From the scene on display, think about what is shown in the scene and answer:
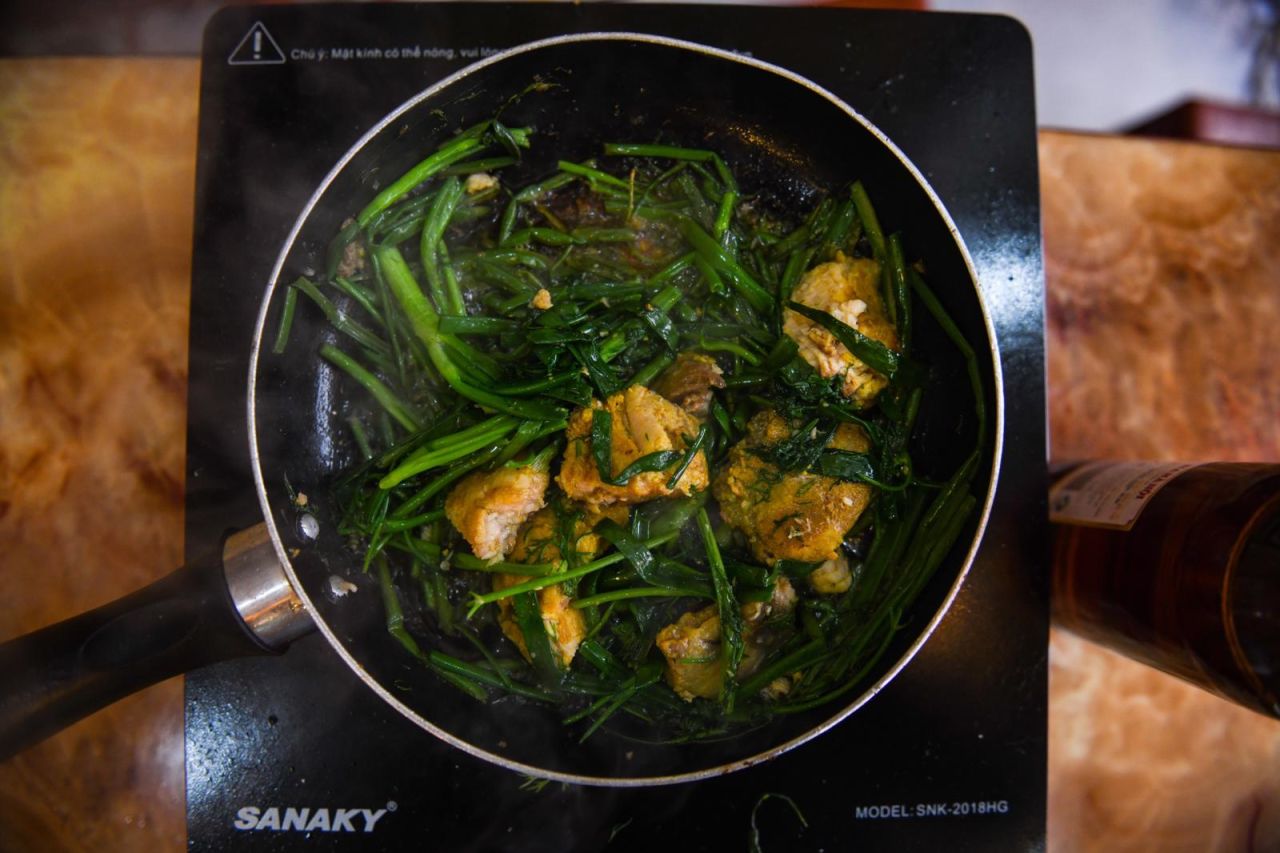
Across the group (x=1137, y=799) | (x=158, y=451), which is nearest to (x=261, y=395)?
(x=158, y=451)

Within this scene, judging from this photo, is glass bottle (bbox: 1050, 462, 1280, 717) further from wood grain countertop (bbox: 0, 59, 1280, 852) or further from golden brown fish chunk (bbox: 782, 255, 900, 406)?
golden brown fish chunk (bbox: 782, 255, 900, 406)

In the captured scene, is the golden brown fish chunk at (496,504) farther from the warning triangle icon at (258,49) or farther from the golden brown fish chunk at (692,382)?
the warning triangle icon at (258,49)

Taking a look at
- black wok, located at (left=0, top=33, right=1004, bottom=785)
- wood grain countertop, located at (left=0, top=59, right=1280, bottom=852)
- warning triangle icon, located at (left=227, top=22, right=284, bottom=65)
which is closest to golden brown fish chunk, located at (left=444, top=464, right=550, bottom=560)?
black wok, located at (left=0, top=33, right=1004, bottom=785)

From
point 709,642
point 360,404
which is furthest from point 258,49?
point 709,642

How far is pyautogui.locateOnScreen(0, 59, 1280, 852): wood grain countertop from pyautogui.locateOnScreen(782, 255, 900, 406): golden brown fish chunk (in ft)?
2.05

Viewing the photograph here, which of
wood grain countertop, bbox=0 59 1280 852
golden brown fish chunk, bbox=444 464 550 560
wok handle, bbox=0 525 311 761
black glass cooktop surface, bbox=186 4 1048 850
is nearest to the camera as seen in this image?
wok handle, bbox=0 525 311 761

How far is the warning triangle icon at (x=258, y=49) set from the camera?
1656mm

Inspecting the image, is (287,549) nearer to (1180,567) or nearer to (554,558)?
(554,558)

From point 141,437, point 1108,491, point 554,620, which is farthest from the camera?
point 141,437

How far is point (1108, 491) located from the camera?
157 cm

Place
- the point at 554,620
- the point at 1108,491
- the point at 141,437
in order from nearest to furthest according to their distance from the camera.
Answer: the point at 554,620 < the point at 1108,491 < the point at 141,437

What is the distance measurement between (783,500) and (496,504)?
50 cm

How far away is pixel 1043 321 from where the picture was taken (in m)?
1.68

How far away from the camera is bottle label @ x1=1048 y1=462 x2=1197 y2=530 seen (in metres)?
1.47
